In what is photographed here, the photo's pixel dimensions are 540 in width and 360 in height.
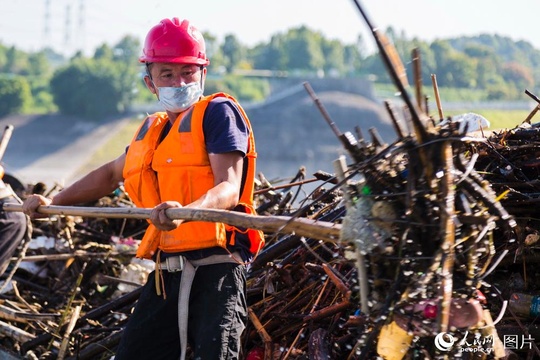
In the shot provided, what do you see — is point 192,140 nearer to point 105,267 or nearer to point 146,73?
point 146,73

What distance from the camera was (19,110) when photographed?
268 ft

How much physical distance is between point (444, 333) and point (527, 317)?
4.98ft

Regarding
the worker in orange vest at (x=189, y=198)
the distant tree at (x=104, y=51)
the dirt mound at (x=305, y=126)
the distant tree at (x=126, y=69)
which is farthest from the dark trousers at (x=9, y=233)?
the distant tree at (x=104, y=51)

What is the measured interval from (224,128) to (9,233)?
3.27 m

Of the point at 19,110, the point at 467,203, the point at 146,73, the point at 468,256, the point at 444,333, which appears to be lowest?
the point at 19,110

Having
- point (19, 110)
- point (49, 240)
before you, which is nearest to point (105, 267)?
point (49, 240)

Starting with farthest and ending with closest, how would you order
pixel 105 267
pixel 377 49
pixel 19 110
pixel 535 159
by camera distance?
pixel 19 110, pixel 105 267, pixel 535 159, pixel 377 49

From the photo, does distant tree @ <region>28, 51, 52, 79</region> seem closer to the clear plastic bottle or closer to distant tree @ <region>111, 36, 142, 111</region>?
distant tree @ <region>111, 36, 142, 111</region>

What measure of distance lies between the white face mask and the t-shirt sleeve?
0.17 metres

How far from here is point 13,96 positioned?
79.9 metres

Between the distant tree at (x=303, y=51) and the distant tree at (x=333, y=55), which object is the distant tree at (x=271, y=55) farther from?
the distant tree at (x=333, y=55)

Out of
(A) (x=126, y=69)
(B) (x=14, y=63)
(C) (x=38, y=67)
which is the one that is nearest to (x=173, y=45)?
(A) (x=126, y=69)

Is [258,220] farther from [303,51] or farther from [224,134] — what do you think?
[303,51]

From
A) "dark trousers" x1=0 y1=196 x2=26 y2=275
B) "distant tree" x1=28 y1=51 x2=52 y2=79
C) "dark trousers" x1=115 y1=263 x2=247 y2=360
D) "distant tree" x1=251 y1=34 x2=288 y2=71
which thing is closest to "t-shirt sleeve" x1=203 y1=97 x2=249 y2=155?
"dark trousers" x1=115 y1=263 x2=247 y2=360
